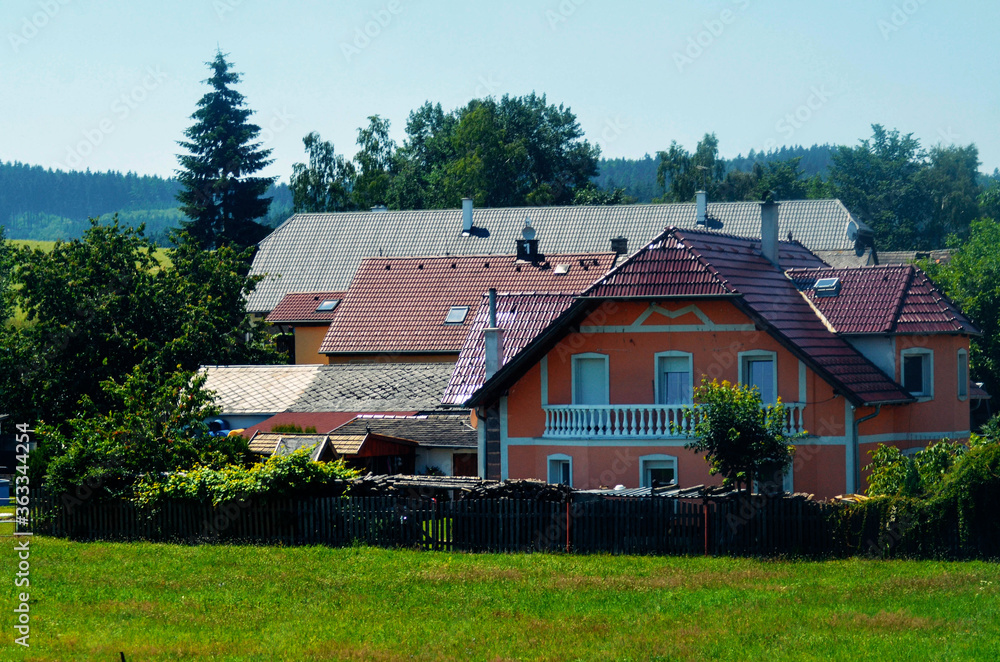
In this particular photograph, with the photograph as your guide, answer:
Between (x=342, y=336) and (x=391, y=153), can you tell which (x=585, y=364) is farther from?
(x=391, y=153)

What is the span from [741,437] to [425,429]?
12.5m

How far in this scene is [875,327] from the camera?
3127 centimetres

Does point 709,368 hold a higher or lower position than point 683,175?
lower

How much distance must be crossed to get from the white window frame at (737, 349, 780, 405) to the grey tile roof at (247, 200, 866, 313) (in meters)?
35.1

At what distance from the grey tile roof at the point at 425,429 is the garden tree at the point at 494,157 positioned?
50.8 m

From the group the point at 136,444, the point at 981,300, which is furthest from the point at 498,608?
the point at 981,300

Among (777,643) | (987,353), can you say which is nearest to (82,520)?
(777,643)

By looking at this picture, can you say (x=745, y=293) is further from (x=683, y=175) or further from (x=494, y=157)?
(x=683, y=175)

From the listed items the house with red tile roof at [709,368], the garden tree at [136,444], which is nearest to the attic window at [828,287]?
the house with red tile roof at [709,368]

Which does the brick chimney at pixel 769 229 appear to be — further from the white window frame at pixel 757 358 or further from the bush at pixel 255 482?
the bush at pixel 255 482

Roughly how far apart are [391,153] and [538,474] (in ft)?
229

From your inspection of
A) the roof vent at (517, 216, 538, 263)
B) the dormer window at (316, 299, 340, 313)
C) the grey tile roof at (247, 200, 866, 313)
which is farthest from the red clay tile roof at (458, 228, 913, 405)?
the grey tile roof at (247, 200, 866, 313)

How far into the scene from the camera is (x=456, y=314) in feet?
159

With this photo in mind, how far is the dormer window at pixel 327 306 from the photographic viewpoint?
57562 mm
